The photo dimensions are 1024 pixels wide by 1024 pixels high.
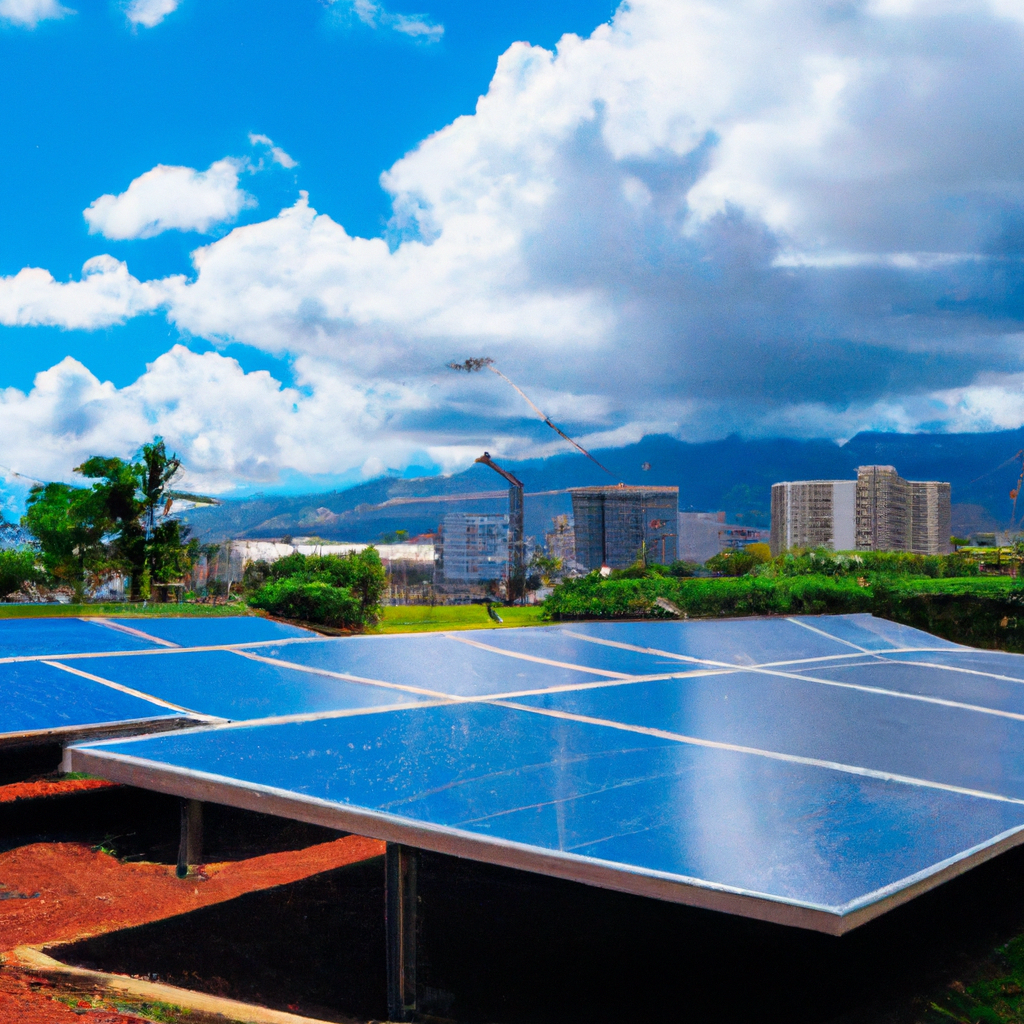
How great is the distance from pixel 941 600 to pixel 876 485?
181 ft

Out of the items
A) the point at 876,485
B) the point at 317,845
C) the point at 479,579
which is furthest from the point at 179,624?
the point at 876,485

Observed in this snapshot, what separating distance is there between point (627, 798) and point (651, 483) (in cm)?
10179

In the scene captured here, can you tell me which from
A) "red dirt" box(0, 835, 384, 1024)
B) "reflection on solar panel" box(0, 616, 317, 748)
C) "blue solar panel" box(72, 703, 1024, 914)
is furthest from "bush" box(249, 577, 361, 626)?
"blue solar panel" box(72, 703, 1024, 914)

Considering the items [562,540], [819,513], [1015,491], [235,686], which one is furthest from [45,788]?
[819,513]

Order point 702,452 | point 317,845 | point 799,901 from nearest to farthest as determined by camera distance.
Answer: point 799,901, point 317,845, point 702,452

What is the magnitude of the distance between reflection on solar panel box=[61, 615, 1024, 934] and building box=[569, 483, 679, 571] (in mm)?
56945

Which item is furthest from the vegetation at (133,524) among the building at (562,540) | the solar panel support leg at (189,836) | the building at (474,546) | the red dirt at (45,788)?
the building at (562,540)

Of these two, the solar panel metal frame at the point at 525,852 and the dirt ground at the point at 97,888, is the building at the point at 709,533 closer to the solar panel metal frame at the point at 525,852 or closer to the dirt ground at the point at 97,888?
the dirt ground at the point at 97,888

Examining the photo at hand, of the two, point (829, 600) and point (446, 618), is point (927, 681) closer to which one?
point (829, 600)

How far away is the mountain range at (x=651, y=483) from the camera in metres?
63.6

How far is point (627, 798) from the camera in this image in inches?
200

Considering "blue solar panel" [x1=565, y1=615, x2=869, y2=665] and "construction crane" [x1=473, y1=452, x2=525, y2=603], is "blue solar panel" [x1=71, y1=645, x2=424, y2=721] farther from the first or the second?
"construction crane" [x1=473, y1=452, x2=525, y2=603]

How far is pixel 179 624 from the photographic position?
43.2 ft

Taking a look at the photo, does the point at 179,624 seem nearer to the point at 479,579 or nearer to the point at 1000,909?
the point at 1000,909
